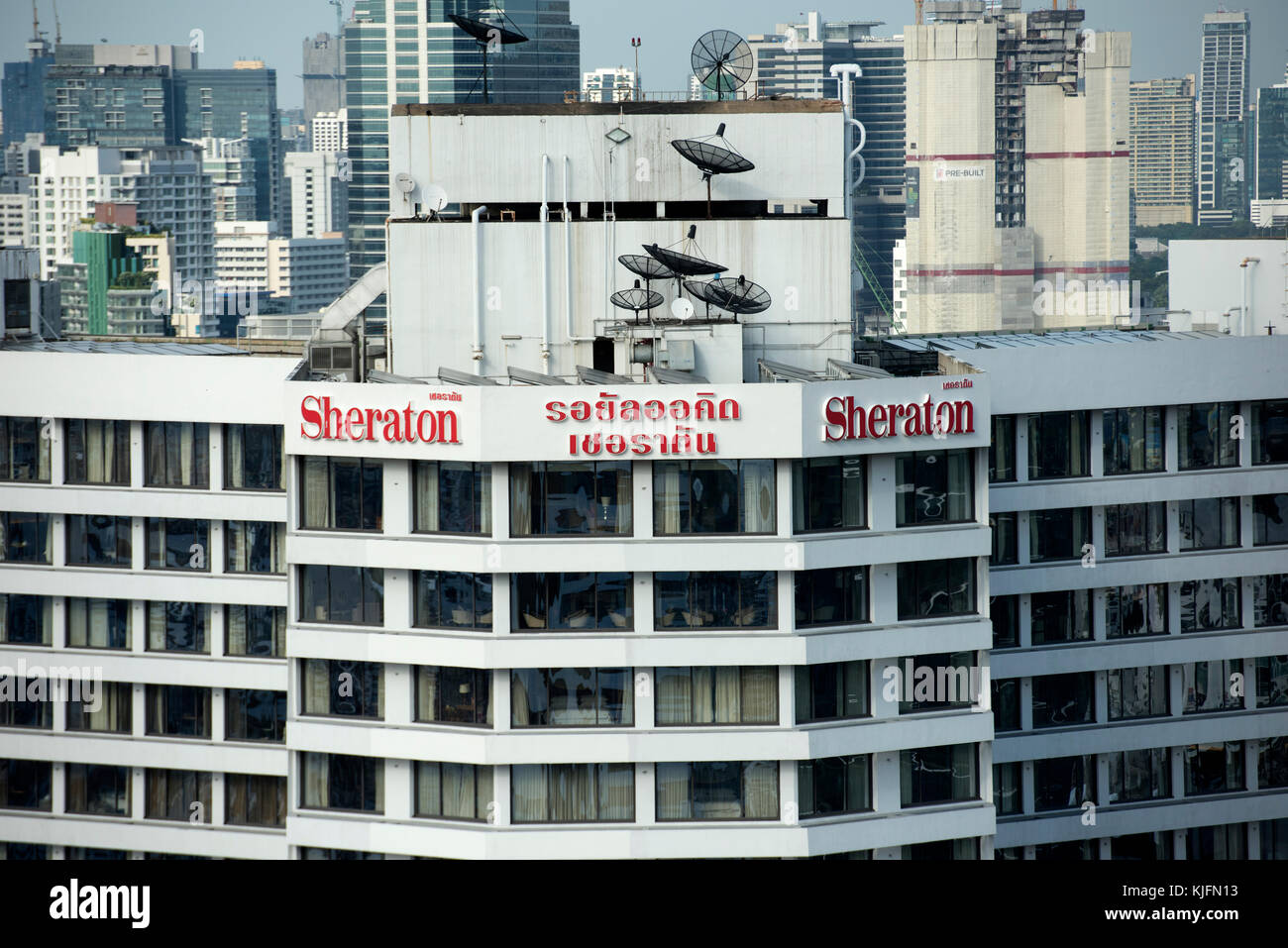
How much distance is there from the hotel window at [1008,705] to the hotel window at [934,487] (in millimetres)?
12603

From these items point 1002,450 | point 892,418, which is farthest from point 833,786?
point 1002,450

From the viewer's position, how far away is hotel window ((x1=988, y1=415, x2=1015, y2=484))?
176ft

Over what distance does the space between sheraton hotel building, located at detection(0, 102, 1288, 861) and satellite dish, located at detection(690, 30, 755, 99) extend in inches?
109

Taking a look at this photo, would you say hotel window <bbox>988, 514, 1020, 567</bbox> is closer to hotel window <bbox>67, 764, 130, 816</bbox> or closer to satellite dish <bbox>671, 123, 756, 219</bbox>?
satellite dish <bbox>671, 123, 756, 219</bbox>

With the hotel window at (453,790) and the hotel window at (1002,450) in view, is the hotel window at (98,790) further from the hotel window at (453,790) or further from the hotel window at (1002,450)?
the hotel window at (1002,450)

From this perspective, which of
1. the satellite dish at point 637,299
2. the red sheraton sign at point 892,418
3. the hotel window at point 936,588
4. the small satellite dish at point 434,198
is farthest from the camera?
the small satellite dish at point 434,198

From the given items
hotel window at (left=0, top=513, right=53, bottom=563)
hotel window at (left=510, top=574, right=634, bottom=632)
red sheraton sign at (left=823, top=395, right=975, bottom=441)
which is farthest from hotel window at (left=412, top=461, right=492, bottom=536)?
hotel window at (left=0, top=513, right=53, bottom=563)

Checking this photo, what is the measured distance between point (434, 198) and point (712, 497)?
12933 mm

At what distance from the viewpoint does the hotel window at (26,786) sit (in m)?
54.5

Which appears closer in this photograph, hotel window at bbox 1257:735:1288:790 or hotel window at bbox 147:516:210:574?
hotel window at bbox 147:516:210:574

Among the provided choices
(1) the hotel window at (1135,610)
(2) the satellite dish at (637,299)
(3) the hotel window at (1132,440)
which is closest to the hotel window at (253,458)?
(2) the satellite dish at (637,299)

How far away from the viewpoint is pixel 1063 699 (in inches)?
2184
